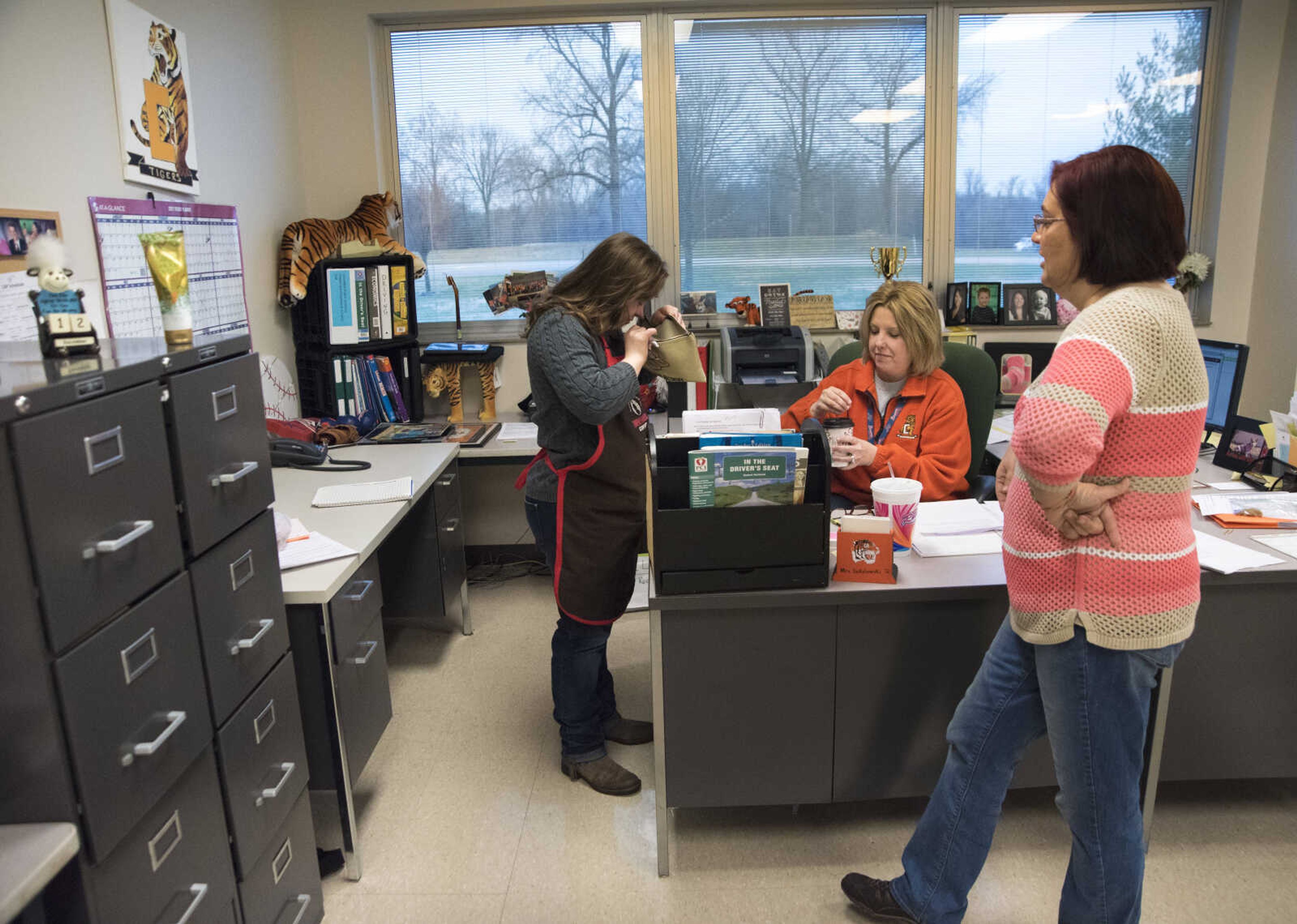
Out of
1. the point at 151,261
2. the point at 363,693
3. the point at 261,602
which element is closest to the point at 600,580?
the point at 363,693

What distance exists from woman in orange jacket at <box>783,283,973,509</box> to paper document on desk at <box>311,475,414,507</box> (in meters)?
1.09

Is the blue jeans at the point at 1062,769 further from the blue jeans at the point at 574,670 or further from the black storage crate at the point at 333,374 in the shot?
the black storage crate at the point at 333,374

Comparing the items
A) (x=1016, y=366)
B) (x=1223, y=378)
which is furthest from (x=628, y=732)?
(x=1016, y=366)

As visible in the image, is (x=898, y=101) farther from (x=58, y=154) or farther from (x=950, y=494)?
(x=58, y=154)

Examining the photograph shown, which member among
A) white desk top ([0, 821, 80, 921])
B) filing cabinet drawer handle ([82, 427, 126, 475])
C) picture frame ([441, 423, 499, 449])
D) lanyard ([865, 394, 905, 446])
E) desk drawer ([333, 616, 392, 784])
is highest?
filing cabinet drawer handle ([82, 427, 126, 475])

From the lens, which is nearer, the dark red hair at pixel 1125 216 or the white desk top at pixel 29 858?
the white desk top at pixel 29 858

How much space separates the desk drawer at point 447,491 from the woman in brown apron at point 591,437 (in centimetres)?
76

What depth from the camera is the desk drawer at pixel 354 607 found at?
193 centimetres

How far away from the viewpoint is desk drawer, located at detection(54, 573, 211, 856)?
1125 mm

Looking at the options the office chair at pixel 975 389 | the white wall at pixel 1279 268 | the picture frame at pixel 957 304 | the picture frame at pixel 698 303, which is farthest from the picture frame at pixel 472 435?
the white wall at pixel 1279 268

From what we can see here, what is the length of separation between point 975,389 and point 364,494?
1.78 m

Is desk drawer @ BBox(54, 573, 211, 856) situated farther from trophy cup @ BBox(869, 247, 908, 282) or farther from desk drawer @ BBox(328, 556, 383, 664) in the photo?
trophy cup @ BBox(869, 247, 908, 282)

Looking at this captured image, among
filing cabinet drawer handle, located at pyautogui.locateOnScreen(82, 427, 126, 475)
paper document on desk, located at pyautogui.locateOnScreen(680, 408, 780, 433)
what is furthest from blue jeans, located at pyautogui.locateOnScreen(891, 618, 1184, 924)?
filing cabinet drawer handle, located at pyautogui.locateOnScreen(82, 427, 126, 475)

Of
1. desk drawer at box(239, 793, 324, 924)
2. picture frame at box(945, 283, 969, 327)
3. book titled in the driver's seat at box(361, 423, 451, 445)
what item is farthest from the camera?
picture frame at box(945, 283, 969, 327)
